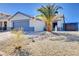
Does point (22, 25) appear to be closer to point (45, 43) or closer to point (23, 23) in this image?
point (23, 23)

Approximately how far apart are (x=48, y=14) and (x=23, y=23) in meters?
0.34

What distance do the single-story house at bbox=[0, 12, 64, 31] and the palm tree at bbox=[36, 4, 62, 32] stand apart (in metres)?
0.05

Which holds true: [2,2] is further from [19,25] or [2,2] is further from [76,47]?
[76,47]

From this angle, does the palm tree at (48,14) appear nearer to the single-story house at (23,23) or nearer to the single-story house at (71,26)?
the single-story house at (23,23)

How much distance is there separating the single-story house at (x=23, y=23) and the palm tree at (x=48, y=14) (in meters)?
0.05

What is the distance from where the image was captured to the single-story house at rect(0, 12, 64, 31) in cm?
296

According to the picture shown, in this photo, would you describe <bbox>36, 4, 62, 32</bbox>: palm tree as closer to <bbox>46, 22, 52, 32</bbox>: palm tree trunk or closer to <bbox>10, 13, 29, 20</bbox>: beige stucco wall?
<bbox>46, 22, 52, 32</bbox>: palm tree trunk

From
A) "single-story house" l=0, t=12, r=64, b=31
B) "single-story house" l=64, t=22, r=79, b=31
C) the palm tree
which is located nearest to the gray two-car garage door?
"single-story house" l=0, t=12, r=64, b=31

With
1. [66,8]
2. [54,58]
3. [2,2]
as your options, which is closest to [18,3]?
[2,2]

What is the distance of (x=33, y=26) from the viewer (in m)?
3.00

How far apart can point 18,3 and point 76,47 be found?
0.90 m

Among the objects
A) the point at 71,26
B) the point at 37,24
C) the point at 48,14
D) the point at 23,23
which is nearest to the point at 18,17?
the point at 23,23

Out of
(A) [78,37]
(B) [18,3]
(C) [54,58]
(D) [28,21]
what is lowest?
(C) [54,58]

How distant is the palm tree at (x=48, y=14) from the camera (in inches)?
116
